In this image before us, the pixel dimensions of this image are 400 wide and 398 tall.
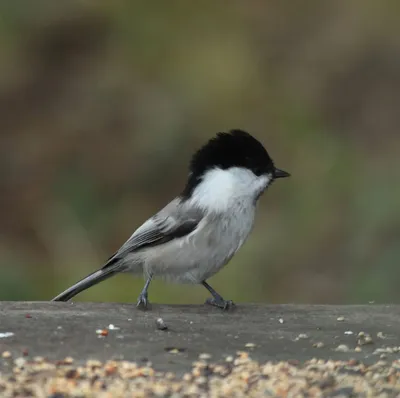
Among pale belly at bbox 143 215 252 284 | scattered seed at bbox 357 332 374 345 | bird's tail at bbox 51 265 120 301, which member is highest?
pale belly at bbox 143 215 252 284

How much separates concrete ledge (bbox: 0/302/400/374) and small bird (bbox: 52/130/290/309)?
28cm

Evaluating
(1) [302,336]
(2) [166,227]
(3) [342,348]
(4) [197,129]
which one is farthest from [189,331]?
(4) [197,129]

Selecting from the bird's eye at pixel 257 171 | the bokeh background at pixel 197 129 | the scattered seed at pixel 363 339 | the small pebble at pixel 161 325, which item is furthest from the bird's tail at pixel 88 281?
the bokeh background at pixel 197 129

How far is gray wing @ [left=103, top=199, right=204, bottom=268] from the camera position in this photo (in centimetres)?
444

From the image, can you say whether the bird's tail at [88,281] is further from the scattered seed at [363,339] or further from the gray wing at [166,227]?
the scattered seed at [363,339]

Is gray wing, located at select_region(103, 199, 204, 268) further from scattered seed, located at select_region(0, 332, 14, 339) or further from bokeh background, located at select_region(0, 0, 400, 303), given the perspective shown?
bokeh background, located at select_region(0, 0, 400, 303)

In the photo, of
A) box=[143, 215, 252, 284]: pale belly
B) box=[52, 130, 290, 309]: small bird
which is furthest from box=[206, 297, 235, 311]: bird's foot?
box=[143, 215, 252, 284]: pale belly

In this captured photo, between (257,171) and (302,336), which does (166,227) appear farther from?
(302,336)

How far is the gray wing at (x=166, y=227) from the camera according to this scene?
4441 mm

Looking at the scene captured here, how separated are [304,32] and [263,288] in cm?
312

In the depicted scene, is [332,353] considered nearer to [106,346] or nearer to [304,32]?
[106,346]

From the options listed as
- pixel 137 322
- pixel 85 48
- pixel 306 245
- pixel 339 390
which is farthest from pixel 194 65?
pixel 339 390

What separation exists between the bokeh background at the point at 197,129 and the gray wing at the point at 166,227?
1.85 meters

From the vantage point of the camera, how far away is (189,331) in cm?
372
